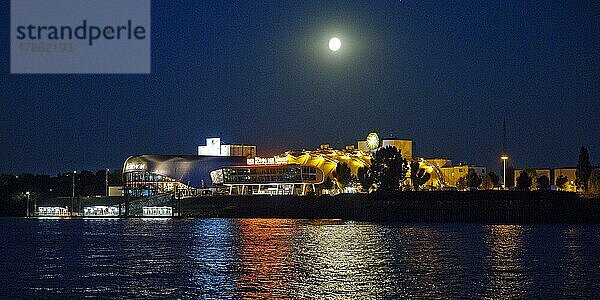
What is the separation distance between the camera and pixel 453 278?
53.2 metres

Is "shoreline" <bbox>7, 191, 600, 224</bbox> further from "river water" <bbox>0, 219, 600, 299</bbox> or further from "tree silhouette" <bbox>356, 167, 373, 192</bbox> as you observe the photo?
"river water" <bbox>0, 219, 600, 299</bbox>

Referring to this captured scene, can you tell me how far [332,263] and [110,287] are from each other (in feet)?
61.1

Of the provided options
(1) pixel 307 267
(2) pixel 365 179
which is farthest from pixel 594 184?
(1) pixel 307 267

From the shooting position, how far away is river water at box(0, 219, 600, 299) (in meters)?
47.4

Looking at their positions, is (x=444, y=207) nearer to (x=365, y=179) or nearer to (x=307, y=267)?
(x=365, y=179)

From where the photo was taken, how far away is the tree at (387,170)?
6772 inches

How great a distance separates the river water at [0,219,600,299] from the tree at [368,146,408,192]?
255 ft

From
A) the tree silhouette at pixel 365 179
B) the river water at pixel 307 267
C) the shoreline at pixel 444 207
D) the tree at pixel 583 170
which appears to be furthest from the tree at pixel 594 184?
the river water at pixel 307 267

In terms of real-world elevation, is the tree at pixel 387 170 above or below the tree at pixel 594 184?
above

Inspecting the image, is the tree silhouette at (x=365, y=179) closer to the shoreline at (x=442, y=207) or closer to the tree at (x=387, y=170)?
the tree at (x=387, y=170)

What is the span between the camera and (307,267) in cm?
6003

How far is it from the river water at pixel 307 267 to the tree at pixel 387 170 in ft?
255

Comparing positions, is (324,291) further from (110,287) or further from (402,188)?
(402,188)

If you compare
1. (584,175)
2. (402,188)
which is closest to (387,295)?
(584,175)
